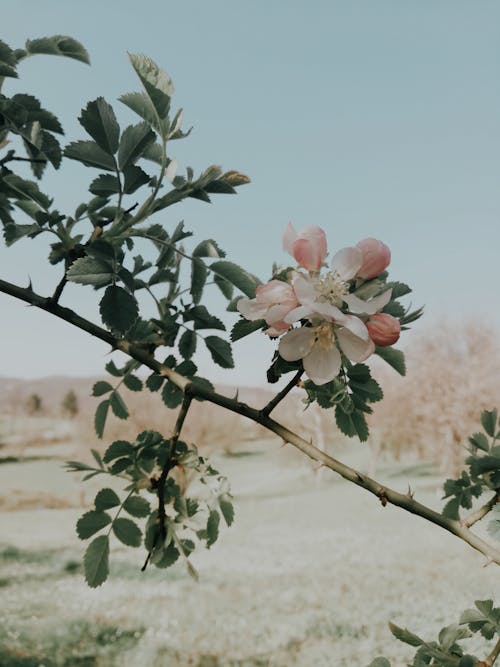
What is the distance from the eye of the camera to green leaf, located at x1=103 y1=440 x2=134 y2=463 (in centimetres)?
167

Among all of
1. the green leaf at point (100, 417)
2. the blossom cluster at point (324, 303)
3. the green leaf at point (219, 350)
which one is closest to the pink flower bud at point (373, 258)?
the blossom cluster at point (324, 303)

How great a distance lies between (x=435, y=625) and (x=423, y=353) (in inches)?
469

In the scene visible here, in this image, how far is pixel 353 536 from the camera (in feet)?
52.8

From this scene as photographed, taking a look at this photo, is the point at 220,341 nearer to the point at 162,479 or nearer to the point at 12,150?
the point at 162,479

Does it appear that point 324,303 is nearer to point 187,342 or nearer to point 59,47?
point 187,342

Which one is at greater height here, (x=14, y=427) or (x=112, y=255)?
(x=112, y=255)

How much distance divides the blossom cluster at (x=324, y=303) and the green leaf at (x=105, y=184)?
1.17ft

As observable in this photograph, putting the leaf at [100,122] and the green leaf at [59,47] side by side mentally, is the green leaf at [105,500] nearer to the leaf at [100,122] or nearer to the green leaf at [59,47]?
the leaf at [100,122]

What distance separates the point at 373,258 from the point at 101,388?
1.16 meters

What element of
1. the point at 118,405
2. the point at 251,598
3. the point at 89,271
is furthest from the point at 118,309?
the point at 251,598

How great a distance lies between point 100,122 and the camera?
3.59ft

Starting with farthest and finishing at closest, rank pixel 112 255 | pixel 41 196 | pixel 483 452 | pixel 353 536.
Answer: pixel 353 536
pixel 483 452
pixel 41 196
pixel 112 255

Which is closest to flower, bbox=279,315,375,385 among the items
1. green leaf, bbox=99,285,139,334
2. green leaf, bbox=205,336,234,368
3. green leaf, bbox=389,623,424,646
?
green leaf, bbox=99,285,139,334

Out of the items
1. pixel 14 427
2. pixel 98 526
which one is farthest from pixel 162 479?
pixel 14 427
